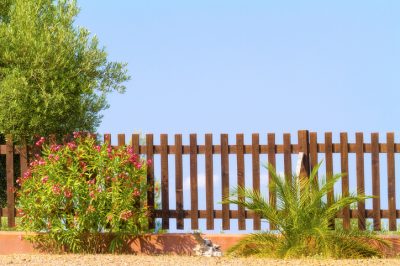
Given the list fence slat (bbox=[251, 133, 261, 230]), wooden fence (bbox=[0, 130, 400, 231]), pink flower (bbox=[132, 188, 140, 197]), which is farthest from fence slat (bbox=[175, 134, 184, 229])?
fence slat (bbox=[251, 133, 261, 230])

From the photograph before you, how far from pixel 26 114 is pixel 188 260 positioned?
547cm

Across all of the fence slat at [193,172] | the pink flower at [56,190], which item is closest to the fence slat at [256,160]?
the fence slat at [193,172]

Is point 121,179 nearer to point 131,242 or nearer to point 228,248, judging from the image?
point 131,242

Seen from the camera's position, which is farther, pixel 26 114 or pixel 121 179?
pixel 26 114

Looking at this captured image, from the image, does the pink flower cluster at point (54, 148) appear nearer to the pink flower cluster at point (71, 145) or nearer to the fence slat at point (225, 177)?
the pink flower cluster at point (71, 145)

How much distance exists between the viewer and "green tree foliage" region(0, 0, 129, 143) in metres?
14.6

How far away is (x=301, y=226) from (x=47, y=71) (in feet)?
21.3

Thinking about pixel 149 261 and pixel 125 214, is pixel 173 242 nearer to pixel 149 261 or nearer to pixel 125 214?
pixel 125 214

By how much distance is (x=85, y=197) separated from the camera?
1241 cm

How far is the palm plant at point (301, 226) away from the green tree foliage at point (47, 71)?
4.75 meters

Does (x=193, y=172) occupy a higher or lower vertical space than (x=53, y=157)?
lower

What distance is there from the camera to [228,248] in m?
12.1

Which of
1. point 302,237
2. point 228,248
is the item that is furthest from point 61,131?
point 302,237

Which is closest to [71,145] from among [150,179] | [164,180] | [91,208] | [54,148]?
[54,148]
